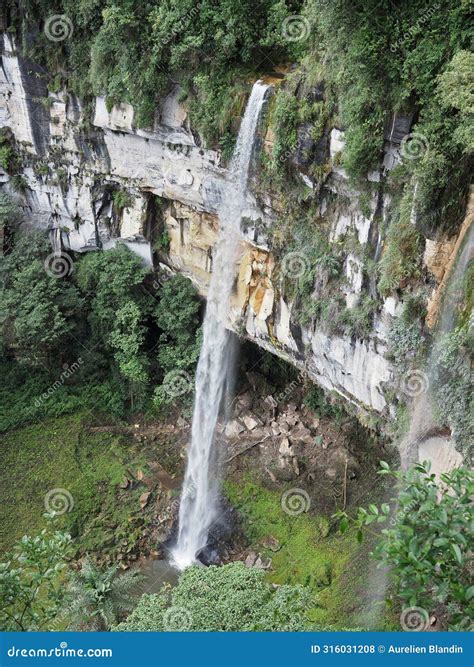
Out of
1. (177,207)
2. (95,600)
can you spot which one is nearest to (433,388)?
(95,600)

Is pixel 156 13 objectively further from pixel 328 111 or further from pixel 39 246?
pixel 39 246

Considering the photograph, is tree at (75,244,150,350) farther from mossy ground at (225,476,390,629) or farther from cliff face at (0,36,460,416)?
mossy ground at (225,476,390,629)

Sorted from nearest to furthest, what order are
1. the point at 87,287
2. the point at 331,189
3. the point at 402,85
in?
the point at 402,85 → the point at 331,189 → the point at 87,287

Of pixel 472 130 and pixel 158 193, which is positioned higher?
pixel 472 130

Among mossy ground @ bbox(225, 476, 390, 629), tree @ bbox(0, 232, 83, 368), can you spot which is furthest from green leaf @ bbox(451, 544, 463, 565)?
tree @ bbox(0, 232, 83, 368)

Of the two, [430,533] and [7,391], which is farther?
[7,391]

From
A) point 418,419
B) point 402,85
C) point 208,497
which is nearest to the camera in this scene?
point 402,85

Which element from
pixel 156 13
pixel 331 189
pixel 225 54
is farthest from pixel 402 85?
pixel 156 13
